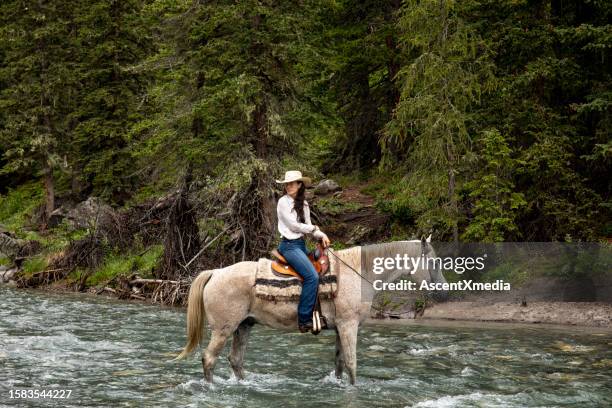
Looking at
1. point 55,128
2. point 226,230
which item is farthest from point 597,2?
point 55,128

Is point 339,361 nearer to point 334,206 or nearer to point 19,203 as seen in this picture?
point 334,206

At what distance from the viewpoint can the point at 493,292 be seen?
19109 mm

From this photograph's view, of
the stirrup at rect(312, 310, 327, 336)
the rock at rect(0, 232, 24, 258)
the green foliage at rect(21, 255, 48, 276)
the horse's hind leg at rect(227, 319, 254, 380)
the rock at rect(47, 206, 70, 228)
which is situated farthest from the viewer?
the rock at rect(47, 206, 70, 228)

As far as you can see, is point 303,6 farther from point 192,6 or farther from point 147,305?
point 147,305

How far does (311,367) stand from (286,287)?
201 centimetres

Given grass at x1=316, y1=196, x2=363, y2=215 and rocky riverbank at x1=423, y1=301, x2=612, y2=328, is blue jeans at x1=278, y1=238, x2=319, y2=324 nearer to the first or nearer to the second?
rocky riverbank at x1=423, y1=301, x2=612, y2=328

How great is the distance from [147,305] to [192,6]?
8745mm

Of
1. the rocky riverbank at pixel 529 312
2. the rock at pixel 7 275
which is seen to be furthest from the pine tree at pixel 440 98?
the rock at pixel 7 275

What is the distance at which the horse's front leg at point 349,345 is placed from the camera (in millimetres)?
11016

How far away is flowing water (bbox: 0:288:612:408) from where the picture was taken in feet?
33.9

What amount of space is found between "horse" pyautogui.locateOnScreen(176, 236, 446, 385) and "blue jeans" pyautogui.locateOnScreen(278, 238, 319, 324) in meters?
0.22

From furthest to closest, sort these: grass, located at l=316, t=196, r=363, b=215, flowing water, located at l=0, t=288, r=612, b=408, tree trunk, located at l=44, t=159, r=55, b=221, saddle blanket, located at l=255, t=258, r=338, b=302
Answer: tree trunk, located at l=44, t=159, r=55, b=221 < grass, located at l=316, t=196, r=363, b=215 < saddle blanket, located at l=255, t=258, r=338, b=302 < flowing water, located at l=0, t=288, r=612, b=408

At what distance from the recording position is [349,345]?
36.4 feet

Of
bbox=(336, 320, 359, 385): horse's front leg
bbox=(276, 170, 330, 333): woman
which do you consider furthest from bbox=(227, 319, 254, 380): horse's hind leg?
bbox=(336, 320, 359, 385): horse's front leg
